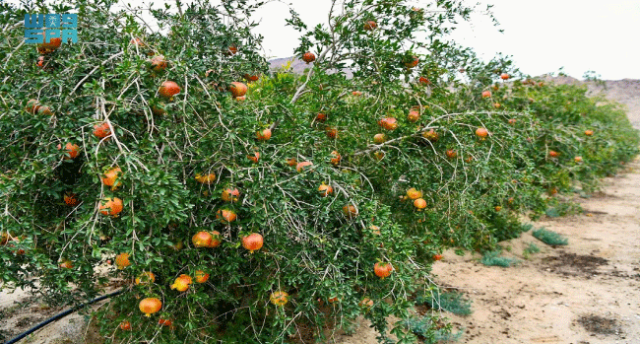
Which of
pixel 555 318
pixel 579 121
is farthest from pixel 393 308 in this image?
pixel 579 121

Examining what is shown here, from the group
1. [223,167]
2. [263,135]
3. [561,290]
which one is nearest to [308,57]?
[263,135]

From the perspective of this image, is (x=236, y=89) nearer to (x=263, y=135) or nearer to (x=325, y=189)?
(x=263, y=135)

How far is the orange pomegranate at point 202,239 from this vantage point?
217cm

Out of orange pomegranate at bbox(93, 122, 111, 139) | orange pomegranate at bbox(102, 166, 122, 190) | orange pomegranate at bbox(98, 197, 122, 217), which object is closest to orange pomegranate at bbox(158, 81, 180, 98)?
orange pomegranate at bbox(93, 122, 111, 139)

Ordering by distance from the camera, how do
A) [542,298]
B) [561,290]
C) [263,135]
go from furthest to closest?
[561,290] < [542,298] < [263,135]

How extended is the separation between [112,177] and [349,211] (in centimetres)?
140

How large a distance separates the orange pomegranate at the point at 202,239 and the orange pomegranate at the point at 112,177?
54cm

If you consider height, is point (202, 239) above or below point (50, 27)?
below

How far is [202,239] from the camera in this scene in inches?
85.3

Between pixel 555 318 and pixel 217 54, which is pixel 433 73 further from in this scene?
pixel 555 318

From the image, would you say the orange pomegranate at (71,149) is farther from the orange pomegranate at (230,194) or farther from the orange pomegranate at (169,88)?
the orange pomegranate at (230,194)

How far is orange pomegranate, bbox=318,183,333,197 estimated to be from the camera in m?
2.59

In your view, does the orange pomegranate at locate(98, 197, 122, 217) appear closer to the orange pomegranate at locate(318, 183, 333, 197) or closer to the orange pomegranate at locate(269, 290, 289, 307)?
the orange pomegranate at locate(269, 290, 289, 307)

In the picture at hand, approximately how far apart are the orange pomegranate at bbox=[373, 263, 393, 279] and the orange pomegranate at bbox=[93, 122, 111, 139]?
1551mm
